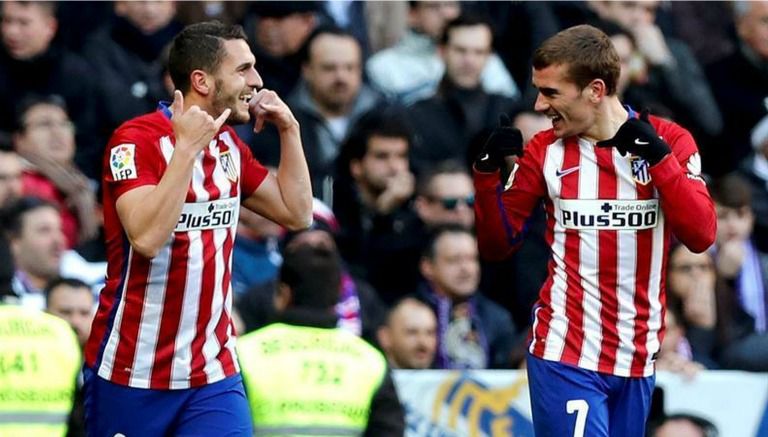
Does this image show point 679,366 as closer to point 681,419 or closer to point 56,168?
point 681,419

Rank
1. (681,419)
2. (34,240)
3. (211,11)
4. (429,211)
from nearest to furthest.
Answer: (681,419) → (34,240) → (429,211) → (211,11)

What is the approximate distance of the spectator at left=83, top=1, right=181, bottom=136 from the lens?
41.5 feet

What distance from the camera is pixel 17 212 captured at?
11117 millimetres

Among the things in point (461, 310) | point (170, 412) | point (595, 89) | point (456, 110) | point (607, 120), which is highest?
point (456, 110)

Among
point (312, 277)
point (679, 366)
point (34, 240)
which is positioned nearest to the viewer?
point (312, 277)

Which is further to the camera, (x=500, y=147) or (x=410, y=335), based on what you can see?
(x=410, y=335)

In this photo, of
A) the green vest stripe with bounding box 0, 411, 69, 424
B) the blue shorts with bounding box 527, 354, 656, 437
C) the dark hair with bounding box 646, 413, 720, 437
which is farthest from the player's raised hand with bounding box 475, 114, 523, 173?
the dark hair with bounding box 646, 413, 720, 437

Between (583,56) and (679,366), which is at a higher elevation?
(583,56)

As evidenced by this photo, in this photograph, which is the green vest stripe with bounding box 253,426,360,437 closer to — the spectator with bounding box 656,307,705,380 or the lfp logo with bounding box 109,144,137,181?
the lfp logo with bounding box 109,144,137,181

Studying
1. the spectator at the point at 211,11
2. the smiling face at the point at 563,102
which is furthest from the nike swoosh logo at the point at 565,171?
the spectator at the point at 211,11

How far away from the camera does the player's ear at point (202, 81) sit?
7296 mm

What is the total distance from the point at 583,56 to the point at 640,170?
502 mm

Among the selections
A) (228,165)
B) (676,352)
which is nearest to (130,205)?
(228,165)

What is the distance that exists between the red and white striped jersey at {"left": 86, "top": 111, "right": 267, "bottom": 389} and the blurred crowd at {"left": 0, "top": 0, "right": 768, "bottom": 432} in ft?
9.08
